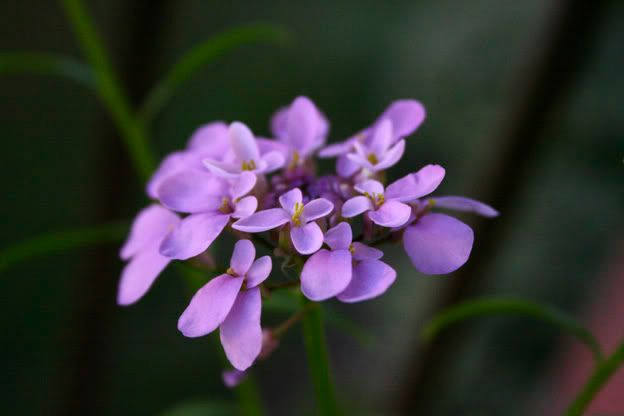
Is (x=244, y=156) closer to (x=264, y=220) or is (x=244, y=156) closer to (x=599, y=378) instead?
(x=264, y=220)

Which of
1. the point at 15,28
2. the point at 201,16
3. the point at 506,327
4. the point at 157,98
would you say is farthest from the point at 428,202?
the point at 201,16

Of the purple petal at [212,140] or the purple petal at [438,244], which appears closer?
the purple petal at [438,244]

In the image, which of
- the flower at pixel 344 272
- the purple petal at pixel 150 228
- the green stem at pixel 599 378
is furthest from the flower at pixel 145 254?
the green stem at pixel 599 378

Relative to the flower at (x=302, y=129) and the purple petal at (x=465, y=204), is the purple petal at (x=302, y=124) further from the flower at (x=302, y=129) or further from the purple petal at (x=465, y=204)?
the purple petal at (x=465, y=204)

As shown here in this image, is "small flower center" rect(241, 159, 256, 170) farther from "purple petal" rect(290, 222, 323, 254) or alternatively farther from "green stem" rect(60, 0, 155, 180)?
"green stem" rect(60, 0, 155, 180)

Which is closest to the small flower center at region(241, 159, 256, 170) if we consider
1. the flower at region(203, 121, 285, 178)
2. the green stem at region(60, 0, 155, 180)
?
the flower at region(203, 121, 285, 178)
